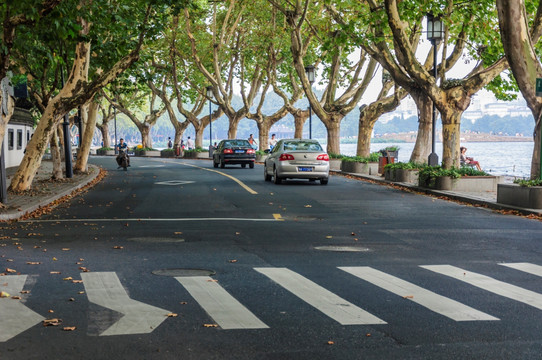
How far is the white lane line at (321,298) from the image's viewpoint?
274 inches


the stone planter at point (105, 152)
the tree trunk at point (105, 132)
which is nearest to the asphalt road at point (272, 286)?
the stone planter at point (105, 152)

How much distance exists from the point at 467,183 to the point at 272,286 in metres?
16.3

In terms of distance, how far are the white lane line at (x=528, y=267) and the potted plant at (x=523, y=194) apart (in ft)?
25.6

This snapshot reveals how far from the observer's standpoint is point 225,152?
140 ft

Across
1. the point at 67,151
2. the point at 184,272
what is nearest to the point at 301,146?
the point at 67,151

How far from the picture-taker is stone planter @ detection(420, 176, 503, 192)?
23.4 meters

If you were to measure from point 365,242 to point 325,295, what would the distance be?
181 inches

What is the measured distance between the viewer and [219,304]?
755 cm

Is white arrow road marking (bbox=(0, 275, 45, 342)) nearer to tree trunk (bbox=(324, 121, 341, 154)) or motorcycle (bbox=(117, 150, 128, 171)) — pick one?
motorcycle (bbox=(117, 150, 128, 171))

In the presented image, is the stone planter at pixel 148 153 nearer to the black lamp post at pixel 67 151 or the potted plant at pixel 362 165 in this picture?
the potted plant at pixel 362 165

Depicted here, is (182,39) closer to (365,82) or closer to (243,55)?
(243,55)

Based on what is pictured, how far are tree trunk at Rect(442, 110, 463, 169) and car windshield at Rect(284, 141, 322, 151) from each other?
4526 mm

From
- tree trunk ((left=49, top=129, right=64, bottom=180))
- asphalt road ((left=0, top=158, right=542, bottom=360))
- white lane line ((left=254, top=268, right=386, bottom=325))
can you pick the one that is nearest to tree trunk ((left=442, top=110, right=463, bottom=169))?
asphalt road ((left=0, top=158, right=542, bottom=360))

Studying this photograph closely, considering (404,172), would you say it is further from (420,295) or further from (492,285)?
(420,295)
